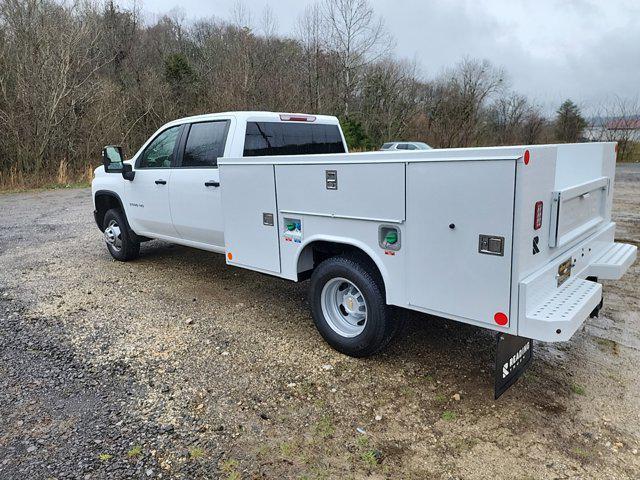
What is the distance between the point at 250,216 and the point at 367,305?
4.99 feet

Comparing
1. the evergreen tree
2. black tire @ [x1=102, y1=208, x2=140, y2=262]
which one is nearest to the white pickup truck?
black tire @ [x1=102, y1=208, x2=140, y2=262]

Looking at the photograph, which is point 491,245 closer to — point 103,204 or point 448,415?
point 448,415

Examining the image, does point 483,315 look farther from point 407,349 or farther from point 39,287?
point 39,287

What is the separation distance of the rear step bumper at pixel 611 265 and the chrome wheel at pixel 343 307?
6.20 feet

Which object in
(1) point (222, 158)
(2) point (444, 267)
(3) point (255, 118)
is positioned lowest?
(2) point (444, 267)

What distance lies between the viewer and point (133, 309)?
5316 mm

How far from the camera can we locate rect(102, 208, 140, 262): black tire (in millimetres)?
7012

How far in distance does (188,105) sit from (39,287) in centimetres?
2300

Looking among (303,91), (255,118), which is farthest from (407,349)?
(303,91)

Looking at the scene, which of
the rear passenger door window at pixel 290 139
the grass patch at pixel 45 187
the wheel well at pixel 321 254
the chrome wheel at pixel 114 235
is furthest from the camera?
the grass patch at pixel 45 187

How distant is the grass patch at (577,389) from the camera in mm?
3461

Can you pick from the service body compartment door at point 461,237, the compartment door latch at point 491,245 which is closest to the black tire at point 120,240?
the service body compartment door at point 461,237

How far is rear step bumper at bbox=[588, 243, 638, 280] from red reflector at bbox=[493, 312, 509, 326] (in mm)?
1438

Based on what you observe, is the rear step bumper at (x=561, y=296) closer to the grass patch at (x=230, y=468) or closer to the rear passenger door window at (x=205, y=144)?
the grass patch at (x=230, y=468)
